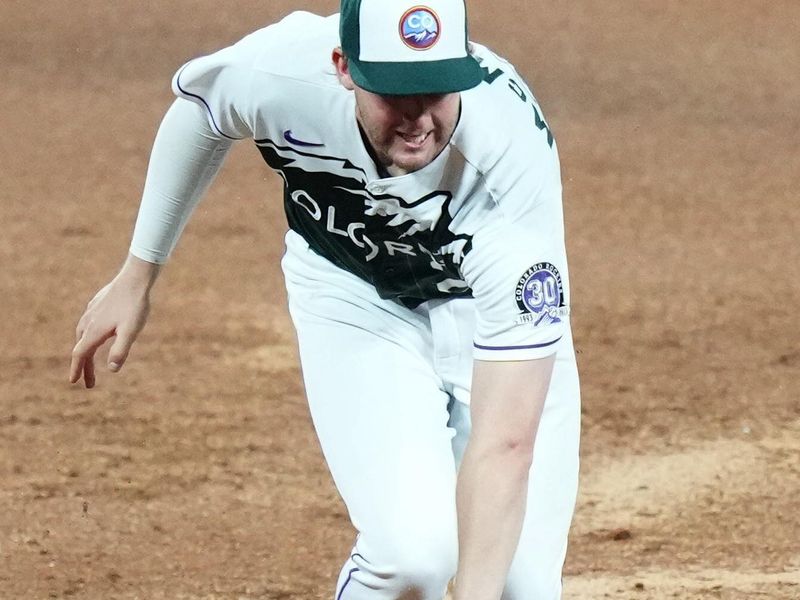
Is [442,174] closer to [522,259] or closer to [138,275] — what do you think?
[522,259]

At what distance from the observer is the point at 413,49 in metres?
2.37

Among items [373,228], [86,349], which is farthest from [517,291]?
[86,349]

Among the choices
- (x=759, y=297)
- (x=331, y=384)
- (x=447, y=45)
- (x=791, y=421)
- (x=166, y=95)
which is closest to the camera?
(x=447, y=45)

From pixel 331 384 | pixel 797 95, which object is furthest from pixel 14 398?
pixel 797 95

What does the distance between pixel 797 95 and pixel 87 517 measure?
6459 millimetres

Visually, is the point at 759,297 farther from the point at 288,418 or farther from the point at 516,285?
the point at 516,285

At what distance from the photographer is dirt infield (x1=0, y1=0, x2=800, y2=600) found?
4.33 meters

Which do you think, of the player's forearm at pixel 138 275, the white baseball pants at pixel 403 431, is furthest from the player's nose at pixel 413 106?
the player's forearm at pixel 138 275

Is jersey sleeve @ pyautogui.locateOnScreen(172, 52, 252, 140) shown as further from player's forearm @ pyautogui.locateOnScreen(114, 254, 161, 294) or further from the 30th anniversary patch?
the 30th anniversary patch

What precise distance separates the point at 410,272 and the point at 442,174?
A: 16.4 inches

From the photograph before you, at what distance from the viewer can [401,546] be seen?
2787 mm

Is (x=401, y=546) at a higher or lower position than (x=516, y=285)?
lower

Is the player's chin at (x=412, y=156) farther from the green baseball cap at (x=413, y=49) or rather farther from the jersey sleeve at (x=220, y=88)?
the jersey sleeve at (x=220, y=88)

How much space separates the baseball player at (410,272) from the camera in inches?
99.7
